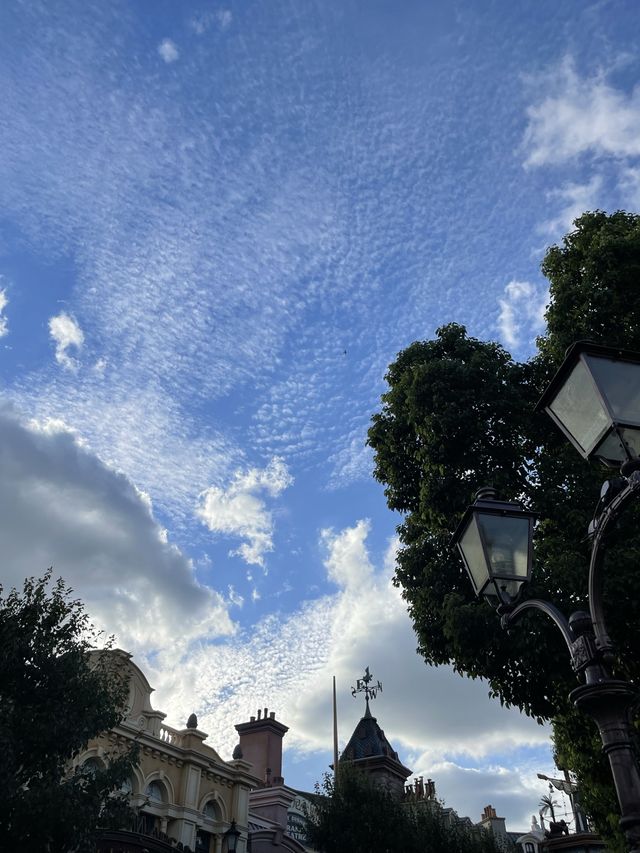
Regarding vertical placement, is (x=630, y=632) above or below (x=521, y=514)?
above

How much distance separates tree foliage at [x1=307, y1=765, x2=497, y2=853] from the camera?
2550 centimetres

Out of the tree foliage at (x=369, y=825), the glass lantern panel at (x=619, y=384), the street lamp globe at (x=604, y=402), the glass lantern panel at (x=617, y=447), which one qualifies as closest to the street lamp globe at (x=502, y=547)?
the street lamp globe at (x=604, y=402)

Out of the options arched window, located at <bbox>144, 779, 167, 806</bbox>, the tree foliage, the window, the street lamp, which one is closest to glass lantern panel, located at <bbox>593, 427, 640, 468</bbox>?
arched window, located at <bbox>144, 779, 167, 806</bbox>

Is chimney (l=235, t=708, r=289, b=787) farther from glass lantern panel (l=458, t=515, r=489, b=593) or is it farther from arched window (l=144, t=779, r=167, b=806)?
glass lantern panel (l=458, t=515, r=489, b=593)

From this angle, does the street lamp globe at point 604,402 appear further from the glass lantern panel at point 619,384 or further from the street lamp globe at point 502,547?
the street lamp globe at point 502,547

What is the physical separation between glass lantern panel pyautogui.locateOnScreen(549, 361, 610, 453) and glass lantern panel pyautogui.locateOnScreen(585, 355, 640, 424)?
0.06 m

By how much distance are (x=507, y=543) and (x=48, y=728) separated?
10740mm

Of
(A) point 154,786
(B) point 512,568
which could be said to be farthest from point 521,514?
(A) point 154,786

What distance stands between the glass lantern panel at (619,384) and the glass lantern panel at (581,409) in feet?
0.20

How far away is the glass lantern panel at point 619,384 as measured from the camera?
5.04 m

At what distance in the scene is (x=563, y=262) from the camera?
1927 centimetres

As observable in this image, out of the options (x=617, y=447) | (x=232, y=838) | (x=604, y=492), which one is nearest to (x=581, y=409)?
(x=617, y=447)

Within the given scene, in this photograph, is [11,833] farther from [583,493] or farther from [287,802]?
[287,802]

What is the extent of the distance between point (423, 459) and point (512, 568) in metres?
11.8
